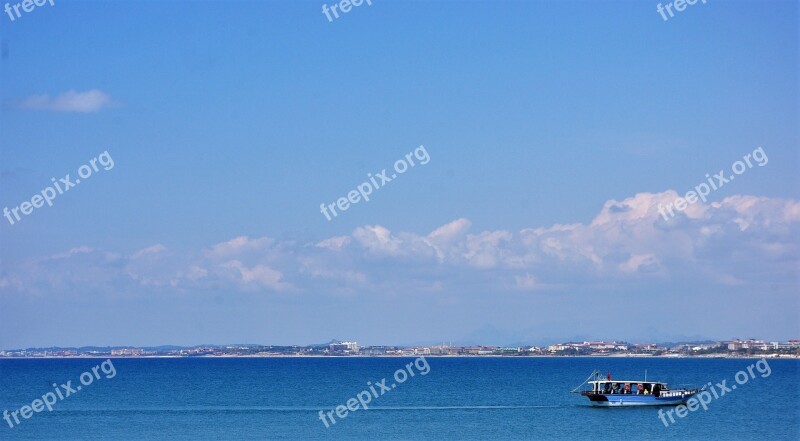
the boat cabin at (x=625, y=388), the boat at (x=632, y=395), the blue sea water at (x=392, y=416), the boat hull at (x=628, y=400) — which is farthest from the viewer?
the boat cabin at (x=625, y=388)

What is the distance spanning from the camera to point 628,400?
309 ft

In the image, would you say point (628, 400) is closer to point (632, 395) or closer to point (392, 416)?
point (632, 395)

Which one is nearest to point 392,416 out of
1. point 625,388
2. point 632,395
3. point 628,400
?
point 628,400

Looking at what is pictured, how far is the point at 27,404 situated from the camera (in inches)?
3937

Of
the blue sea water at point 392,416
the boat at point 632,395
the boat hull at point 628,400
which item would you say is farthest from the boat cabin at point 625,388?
the blue sea water at point 392,416

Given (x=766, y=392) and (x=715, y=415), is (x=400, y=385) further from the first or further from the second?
(x=715, y=415)

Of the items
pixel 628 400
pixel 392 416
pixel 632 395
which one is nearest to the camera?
pixel 392 416

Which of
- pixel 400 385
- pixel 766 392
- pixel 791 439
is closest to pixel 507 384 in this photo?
pixel 400 385

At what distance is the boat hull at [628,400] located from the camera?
93812mm

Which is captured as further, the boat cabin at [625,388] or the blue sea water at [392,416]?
the boat cabin at [625,388]

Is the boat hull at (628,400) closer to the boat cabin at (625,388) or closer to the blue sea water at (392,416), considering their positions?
the boat cabin at (625,388)

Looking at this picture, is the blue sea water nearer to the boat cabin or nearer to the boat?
the boat

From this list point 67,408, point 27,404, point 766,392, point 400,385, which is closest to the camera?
point 67,408

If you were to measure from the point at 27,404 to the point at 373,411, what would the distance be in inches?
1386
